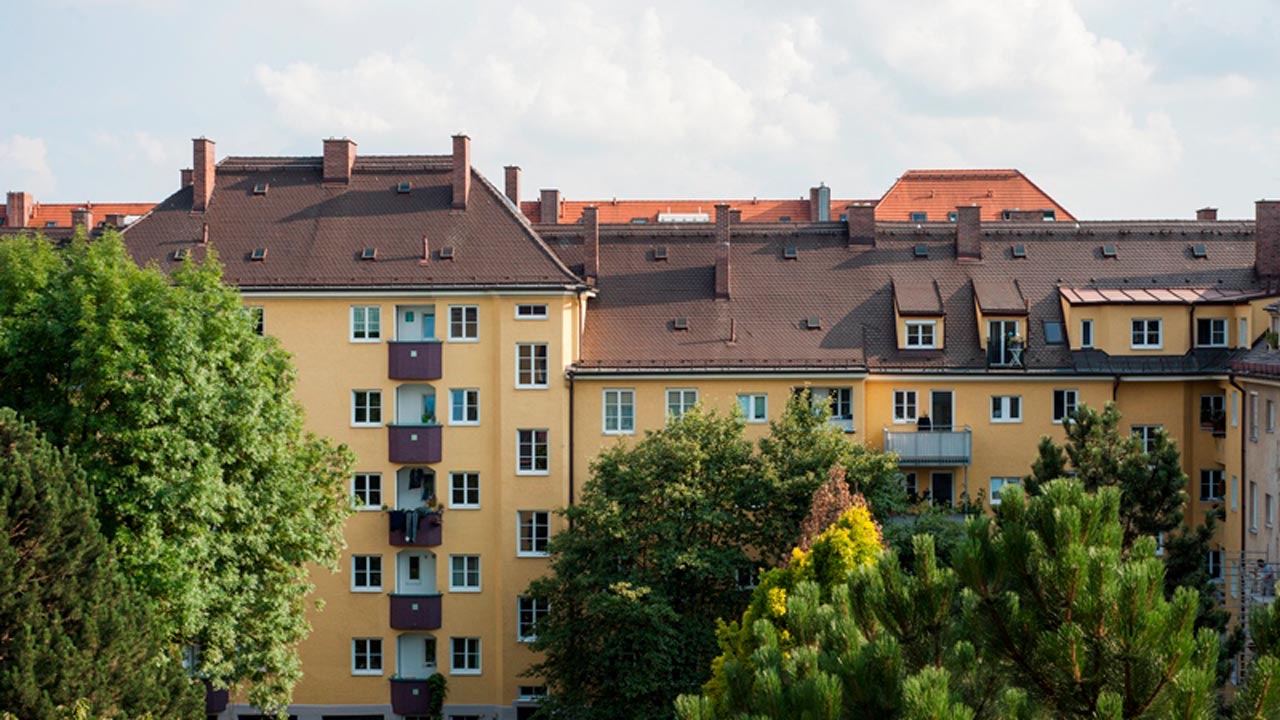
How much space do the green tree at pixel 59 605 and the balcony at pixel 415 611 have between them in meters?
20.0

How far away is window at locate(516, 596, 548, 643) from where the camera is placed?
54625 millimetres

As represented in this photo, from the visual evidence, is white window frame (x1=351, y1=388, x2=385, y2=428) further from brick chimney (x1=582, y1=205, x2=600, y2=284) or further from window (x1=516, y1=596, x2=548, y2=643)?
brick chimney (x1=582, y1=205, x2=600, y2=284)

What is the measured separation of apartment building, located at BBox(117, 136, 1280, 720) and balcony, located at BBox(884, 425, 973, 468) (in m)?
0.08

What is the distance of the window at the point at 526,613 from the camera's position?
54625mm

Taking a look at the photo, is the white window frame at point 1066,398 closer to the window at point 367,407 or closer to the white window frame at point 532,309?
the white window frame at point 532,309

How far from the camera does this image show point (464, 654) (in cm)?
5528

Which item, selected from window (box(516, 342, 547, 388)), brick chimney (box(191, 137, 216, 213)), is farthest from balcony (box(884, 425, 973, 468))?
brick chimney (box(191, 137, 216, 213))

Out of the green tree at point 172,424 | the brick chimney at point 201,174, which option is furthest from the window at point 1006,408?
the brick chimney at point 201,174

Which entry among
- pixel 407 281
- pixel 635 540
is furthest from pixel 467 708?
pixel 407 281

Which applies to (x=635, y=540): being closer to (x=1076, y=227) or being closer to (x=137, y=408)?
(x=137, y=408)

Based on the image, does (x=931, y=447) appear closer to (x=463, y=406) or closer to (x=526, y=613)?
(x=526, y=613)

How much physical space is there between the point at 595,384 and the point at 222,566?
16.9 m

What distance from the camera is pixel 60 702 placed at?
31375 millimetres

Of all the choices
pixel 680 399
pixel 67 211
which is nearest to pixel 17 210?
pixel 67 211
